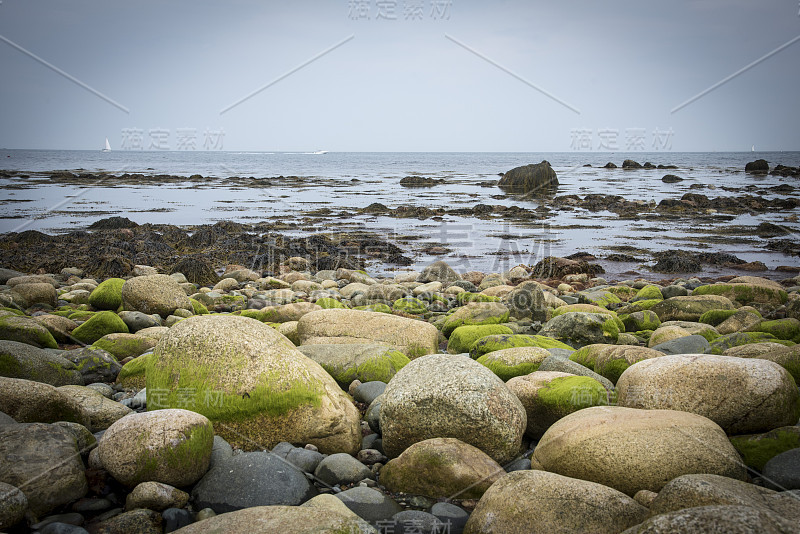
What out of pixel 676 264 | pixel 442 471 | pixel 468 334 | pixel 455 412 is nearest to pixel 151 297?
pixel 468 334

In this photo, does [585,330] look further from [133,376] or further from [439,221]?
[439,221]

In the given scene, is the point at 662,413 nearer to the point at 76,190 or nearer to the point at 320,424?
the point at 320,424

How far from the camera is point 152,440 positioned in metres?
3.97

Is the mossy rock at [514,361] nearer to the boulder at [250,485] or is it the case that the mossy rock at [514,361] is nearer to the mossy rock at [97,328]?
the boulder at [250,485]

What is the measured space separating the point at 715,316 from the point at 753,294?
103 inches

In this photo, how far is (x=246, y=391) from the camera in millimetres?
4969

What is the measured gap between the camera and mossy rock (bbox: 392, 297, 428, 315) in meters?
10.7

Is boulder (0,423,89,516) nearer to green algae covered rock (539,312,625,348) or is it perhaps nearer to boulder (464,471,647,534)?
boulder (464,471,647,534)

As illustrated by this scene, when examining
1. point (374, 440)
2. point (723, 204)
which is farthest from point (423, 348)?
point (723, 204)

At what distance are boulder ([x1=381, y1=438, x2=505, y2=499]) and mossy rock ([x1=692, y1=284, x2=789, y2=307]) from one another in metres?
9.12

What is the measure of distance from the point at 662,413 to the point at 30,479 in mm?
4816

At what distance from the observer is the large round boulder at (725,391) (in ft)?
15.1

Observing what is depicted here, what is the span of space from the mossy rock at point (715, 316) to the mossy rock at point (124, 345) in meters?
9.14

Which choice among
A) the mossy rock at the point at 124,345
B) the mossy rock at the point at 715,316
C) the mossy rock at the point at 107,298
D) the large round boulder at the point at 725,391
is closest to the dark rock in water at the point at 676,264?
the mossy rock at the point at 715,316
